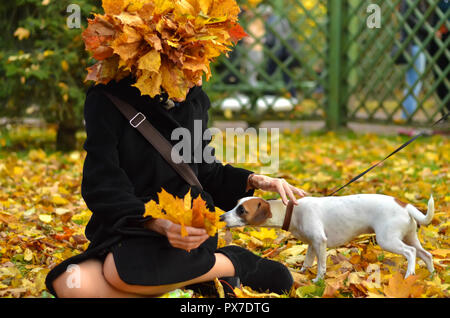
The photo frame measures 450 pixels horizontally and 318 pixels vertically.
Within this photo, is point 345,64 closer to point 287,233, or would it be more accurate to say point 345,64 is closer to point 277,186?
point 287,233

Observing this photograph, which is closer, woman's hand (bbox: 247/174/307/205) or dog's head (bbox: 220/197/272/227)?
woman's hand (bbox: 247/174/307/205)

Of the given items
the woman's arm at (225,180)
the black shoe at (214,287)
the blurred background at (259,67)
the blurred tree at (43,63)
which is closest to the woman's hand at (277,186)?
the woman's arm at (225,180)

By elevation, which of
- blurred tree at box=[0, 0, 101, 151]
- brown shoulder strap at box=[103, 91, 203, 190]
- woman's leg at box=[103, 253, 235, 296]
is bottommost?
woman's leg at box=[103, 253, 235, 296]

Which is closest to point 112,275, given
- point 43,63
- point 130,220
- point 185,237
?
point 130,220

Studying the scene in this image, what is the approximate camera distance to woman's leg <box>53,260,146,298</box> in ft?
6.07

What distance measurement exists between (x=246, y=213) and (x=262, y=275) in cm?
29

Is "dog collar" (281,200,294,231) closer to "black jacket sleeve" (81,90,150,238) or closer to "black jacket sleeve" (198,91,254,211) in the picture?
"black jacket sleeve" (198,91,254,211)

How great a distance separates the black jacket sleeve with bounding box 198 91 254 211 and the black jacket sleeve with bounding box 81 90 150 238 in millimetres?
415

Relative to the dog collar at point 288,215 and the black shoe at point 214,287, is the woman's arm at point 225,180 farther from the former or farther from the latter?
the black shoe at point 214,287

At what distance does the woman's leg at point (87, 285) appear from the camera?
185cm

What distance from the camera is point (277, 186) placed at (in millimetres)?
2061

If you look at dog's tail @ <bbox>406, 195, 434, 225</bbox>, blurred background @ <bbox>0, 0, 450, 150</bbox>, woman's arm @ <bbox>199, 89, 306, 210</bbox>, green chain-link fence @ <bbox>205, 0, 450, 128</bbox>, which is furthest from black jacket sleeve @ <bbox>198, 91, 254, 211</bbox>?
green chain-link fence @ <bbox>205, 0, 450, 128</bbox>
